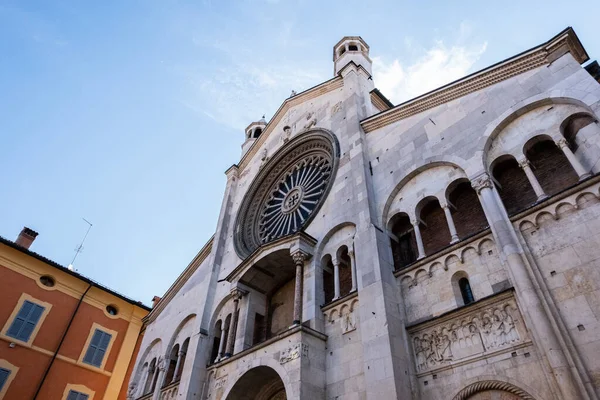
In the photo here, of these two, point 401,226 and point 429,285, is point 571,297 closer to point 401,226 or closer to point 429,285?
point 429,285

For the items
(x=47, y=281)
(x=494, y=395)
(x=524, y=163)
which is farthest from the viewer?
(x=47, y=281)

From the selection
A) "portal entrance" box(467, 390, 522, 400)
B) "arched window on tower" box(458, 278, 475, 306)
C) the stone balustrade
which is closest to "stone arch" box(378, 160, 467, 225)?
"arched window on tower" box(458, 278, 475, 306)

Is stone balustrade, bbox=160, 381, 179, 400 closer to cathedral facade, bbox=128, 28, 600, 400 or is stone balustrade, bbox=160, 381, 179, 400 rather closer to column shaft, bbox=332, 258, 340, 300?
cathedral facade, bbox=128, 28, 600, 400

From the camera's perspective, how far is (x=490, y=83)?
10344 mm

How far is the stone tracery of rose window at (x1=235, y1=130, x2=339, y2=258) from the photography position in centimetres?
1459

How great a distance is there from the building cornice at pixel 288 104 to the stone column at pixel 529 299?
9557 millimetres

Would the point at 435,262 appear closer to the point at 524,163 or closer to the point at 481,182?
the point at 481,182

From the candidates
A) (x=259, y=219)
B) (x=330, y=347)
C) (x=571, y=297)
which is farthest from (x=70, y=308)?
(x=571, y=297)

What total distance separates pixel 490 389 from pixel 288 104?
49.8 ft

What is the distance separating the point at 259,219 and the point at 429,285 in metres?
9.74

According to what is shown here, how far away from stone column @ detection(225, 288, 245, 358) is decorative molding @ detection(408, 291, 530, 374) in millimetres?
6166

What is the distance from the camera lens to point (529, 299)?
6.77 metres

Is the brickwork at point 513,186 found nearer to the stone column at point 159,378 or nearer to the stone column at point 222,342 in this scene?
the stone column at point 222,342

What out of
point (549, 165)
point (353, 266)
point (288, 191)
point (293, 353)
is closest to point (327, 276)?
point (353, 266)
